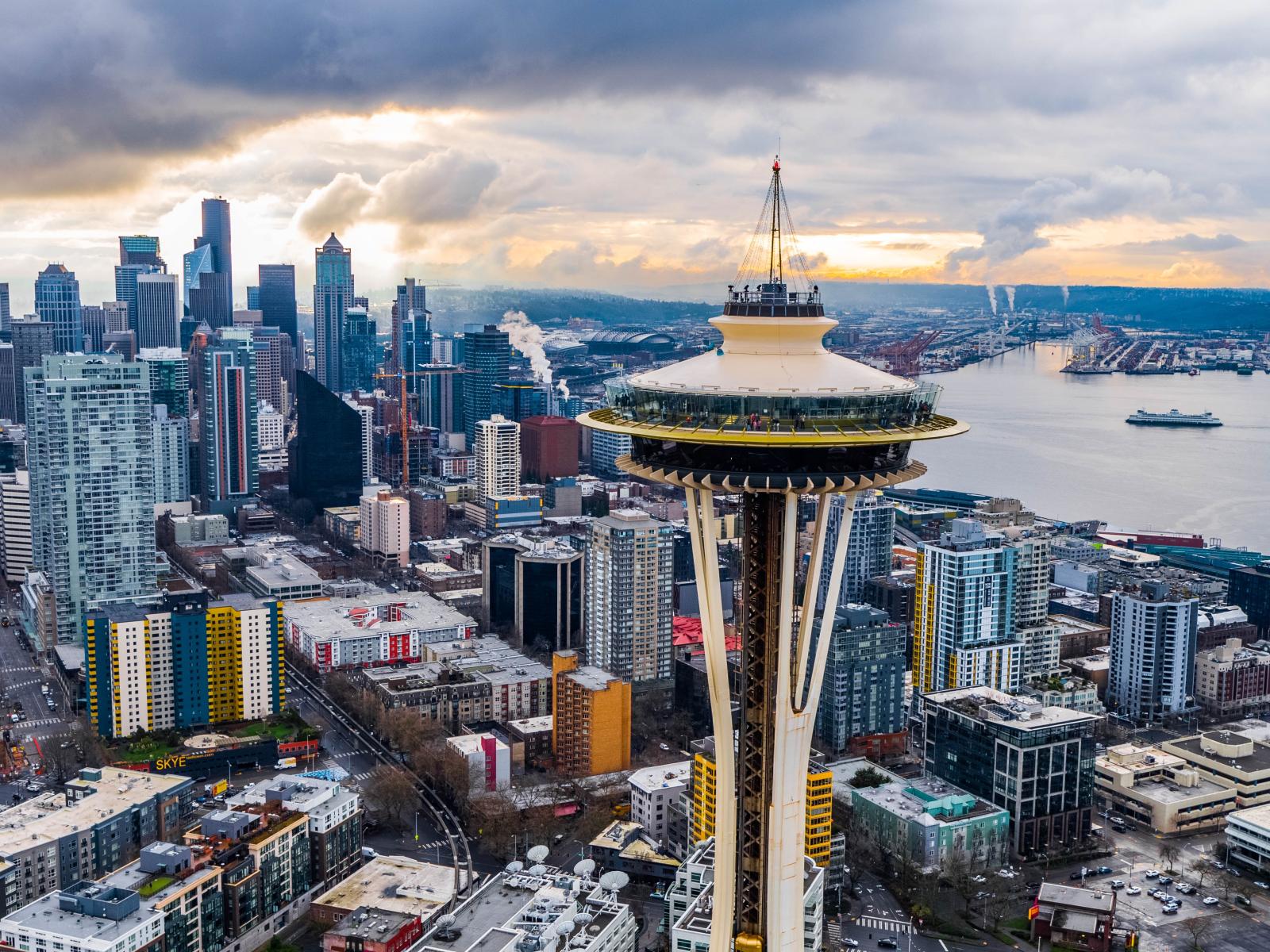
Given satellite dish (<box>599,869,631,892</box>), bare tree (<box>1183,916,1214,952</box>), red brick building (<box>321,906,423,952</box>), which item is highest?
red brick building (<box>321,906,423,952</box>)

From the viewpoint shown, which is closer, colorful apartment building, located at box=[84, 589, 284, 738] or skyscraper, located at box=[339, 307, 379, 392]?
colorful apartment building, located at box=[84, 589, 284, 738]

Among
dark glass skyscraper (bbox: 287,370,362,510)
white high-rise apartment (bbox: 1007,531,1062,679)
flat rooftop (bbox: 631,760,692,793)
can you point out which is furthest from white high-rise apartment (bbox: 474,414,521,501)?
flat rooftop (bbox: 631,760,692,793)

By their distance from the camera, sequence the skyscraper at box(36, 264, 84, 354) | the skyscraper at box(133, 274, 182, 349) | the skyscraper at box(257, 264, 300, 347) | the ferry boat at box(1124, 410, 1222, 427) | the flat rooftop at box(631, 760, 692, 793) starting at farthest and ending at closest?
the skyscraper at box(257, 264, 300, 347), the skyscraper at box(133, 274, 182, 349), the skyscraper at box(36, 264, 84, 354), the ferry boat at box(1124, 410, 1222, 427), the flat rooftop at box(631, 760, 692, 793)

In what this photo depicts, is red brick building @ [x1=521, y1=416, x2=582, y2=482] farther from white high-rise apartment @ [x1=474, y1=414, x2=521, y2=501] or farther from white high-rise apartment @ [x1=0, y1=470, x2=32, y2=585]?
white high-rise apartment @ [x1=0, y1=470, x2=32, y2=585]

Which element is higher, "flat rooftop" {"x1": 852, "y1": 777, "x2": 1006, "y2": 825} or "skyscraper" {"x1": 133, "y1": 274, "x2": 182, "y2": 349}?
"skyscraper" {"x1": 133, "y1": 274, "x2": 182, "y2": 349}

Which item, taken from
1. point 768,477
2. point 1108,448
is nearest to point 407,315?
point 1108,448

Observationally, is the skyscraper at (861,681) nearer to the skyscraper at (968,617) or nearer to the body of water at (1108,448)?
the skyscraper at (968,617)
